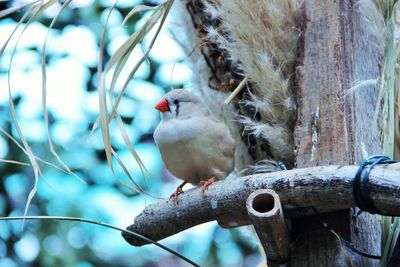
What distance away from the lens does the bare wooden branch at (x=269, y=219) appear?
1728mm

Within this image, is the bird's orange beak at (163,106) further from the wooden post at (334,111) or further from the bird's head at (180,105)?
the wooden post at (334,111)

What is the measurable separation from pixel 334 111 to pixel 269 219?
434 mm

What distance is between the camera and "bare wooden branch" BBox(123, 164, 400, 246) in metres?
1.66

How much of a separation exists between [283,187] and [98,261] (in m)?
2.00

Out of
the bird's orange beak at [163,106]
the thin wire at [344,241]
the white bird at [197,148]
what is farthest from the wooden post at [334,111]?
the bird's orange beak at [163,106]

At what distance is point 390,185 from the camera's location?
5.35 feet

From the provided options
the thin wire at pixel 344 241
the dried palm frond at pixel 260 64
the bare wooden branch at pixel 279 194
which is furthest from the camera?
the dried palm frond at pixel 260 64

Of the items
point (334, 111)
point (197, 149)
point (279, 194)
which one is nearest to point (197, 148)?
point (197, 149)

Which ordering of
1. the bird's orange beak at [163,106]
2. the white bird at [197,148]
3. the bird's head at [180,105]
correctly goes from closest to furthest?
the white bird at [197,148] < the bird's head at [180,105] < the bird's orange beak at [163,106]

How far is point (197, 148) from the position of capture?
93.5 inches

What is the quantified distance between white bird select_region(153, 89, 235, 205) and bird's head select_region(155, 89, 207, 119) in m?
0.04

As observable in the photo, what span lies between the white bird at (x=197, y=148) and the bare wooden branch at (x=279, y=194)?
30cm

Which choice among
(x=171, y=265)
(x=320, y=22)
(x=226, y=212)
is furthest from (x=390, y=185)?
(x=171, y=265)

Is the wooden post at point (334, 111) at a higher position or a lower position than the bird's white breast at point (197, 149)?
higher
